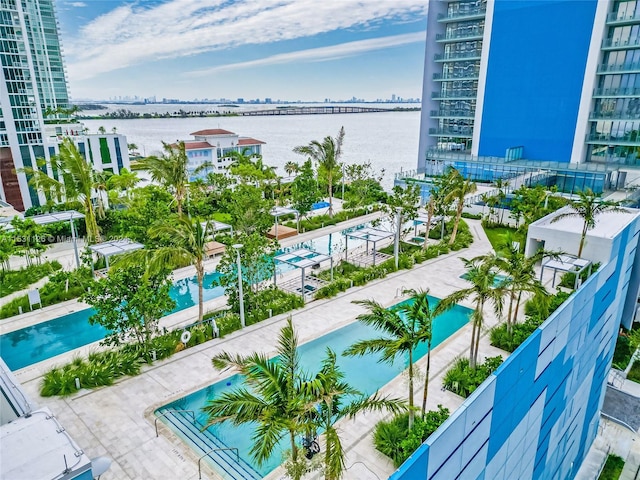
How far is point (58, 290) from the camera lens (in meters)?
18.3

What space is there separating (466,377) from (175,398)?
27.1 feet

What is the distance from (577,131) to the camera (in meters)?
36.4

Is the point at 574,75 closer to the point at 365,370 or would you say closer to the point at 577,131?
the point at 577,131

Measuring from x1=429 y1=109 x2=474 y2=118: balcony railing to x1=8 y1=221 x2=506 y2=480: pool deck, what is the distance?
3127cm

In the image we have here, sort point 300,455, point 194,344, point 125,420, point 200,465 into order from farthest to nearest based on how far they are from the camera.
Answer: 1. point 194,344
2. point 125,420
3. point 200,465
4. point 300,455

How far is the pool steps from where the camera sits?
9547mm

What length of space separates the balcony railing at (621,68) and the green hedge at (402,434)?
35.2 m

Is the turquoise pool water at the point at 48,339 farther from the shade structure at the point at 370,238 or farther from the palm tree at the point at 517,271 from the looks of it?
the palm tree at the point at 517,271

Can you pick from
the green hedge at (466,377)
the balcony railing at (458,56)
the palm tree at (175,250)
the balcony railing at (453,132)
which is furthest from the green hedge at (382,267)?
the balcony railing at (458,56)

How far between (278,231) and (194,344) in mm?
14079

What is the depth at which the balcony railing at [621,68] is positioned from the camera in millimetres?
33156

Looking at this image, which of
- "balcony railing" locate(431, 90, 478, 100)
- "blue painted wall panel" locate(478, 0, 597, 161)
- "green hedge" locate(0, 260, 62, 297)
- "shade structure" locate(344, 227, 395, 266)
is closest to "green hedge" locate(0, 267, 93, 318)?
"green hedge" locate(0, 260, 62, 297)

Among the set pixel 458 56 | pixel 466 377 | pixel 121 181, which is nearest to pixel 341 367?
pixel 466 377

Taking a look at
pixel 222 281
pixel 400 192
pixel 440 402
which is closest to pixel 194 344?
pixel 222 281
